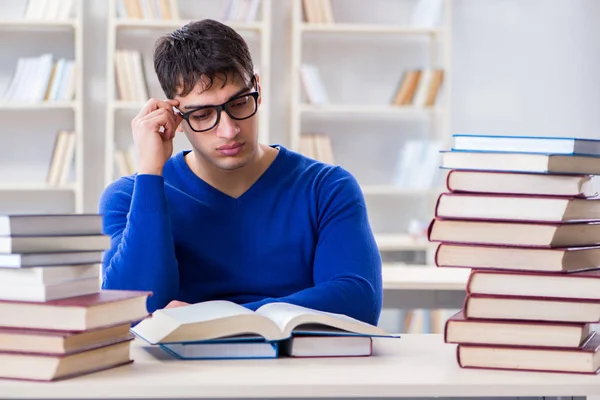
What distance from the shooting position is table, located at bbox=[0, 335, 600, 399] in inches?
44.8

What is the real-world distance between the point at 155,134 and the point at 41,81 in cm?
281

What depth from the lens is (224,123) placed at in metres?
1.77

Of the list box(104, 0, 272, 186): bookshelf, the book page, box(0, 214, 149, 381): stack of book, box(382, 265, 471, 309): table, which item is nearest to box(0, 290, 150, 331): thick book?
box(0, 214, 149, 381): stack of book

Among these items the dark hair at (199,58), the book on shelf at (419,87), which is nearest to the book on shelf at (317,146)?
the book on shelf at (419,87)

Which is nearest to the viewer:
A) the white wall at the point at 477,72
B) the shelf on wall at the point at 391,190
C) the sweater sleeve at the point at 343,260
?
the sweater sleeve at the point at 343,260

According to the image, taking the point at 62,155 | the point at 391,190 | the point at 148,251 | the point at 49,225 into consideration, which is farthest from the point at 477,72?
the point at 49,225

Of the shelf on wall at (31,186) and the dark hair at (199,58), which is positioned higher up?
the dark hair at (199,58)

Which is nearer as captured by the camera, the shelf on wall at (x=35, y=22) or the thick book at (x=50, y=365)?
the thick book at (x=50, y=365)

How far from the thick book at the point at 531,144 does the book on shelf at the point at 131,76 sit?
11.0 feet

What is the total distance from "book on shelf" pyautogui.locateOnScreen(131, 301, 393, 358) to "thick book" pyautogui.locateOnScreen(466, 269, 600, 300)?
0.21 m

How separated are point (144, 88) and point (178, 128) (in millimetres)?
2610

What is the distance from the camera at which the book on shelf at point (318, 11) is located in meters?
4.62

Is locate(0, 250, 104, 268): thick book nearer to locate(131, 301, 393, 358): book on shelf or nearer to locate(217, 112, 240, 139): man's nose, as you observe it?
locate(131, 301, 393, 358): book on shelf

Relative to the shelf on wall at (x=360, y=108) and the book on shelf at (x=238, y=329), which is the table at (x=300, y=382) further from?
the shelf on wall at (x=360, y=108)
